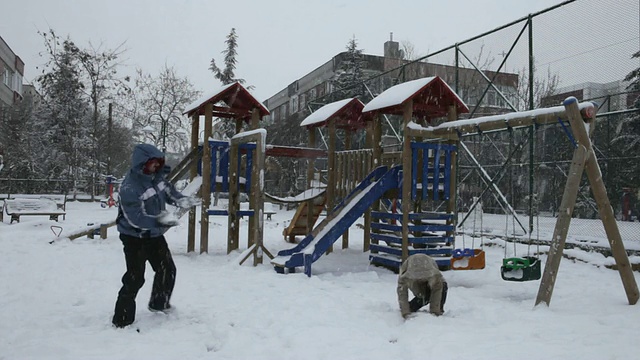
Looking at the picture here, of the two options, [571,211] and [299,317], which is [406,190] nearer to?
[571,211]

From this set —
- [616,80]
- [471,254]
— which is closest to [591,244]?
[616,80]

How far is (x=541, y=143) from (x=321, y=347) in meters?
13.2

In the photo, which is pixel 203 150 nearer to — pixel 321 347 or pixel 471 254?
pixel 471 254

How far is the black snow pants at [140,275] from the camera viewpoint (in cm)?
475

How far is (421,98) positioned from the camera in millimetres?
9148

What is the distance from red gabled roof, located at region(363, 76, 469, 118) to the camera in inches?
334

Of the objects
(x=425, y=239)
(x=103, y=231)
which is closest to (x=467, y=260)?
(x=425, y=239)

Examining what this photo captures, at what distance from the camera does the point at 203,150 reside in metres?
10.3

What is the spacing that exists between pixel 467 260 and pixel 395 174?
9.06 feet

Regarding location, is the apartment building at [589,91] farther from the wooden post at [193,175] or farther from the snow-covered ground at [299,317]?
the wooden post at [193,175]

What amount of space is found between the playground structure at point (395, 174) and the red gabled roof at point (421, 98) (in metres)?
0.02

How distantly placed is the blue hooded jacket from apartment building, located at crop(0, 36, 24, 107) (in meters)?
37.5

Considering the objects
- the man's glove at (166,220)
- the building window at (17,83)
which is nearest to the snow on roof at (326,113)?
the man's glove at (166,220)

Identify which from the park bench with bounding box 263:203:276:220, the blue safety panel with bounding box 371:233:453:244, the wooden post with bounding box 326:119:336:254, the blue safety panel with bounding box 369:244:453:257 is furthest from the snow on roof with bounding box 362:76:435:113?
the park bench with bounding box 263:203:276:220
